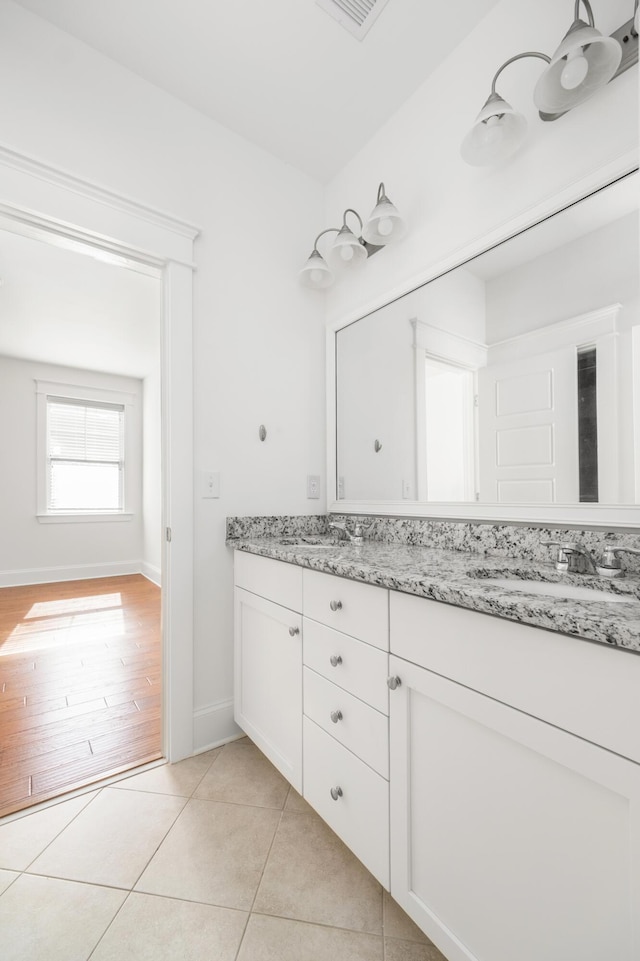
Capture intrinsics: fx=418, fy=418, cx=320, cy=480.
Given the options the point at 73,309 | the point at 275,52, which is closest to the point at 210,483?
the point at 275,52

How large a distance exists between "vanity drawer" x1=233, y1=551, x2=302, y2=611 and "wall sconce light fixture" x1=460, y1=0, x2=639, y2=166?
1.40m

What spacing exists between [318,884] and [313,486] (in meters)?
1.44

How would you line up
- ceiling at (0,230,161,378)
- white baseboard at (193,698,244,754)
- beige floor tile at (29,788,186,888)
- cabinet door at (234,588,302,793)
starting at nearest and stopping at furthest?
beige floor tile at (29,788,186,888), cabinet door at (234,588,302,793), white baseboard at (193,698,244,754), ceiling at (0,230,161,378)

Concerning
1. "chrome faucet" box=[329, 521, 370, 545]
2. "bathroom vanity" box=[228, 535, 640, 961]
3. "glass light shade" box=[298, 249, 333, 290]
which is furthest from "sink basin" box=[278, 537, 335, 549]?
"glass light shade" box=[298, 249, 333, 290]

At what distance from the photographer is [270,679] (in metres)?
1.48

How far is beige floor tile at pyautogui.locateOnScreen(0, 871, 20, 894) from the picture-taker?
44.1 inches

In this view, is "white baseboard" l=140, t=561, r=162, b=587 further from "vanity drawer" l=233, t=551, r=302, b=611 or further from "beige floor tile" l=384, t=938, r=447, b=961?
"beige floor tile" l=384, t=938, r=447, b=961

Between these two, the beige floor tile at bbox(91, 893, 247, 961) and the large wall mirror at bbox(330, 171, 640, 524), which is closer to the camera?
the beige floor tile at bbox(91, 893, 247, 961)

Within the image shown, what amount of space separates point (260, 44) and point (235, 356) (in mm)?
1088

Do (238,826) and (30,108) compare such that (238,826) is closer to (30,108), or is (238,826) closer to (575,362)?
(575,362)

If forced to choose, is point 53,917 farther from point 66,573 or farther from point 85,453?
point 85,453

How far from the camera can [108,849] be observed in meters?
1.24

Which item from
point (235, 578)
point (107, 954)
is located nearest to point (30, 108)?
A: point (235, 578)

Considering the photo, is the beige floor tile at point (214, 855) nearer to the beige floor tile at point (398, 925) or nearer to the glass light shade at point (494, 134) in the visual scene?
the beige floor tile at point (398, 925)
